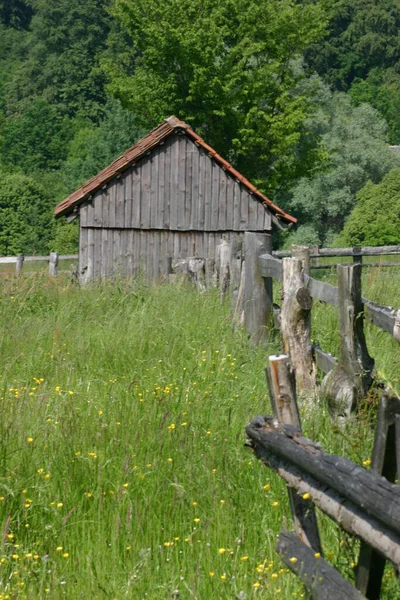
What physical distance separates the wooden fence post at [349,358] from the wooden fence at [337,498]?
2.16 metres

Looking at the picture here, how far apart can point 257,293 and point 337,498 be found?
5917mm

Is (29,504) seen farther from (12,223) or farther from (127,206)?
(12,223)

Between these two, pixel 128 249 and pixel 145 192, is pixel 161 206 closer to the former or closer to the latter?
pixel 145 192

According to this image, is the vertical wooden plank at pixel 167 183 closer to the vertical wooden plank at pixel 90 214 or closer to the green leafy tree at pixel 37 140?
the vertical wooden plank at pixel 90 214

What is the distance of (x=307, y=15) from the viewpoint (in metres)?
38.0

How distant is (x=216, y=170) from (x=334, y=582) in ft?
73.0

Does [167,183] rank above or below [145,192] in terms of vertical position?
above

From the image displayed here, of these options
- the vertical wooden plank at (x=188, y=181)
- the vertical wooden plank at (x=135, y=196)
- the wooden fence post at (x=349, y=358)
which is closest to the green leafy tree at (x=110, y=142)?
the vertical wooden plank at (x=188, y=181)

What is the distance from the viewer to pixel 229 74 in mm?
36156

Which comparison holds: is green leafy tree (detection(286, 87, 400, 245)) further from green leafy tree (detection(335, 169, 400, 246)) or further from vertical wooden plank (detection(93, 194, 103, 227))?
vertical wooden plank (detection(93, 194, 103, 227))

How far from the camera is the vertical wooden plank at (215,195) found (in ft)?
83.1

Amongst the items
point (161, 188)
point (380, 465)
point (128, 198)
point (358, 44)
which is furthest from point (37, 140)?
point (380, 465)

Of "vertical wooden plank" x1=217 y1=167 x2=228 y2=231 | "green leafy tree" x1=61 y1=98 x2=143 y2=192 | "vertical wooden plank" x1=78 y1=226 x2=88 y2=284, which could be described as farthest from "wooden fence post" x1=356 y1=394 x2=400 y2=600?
"green leafy tree" x1=61 y1=98 x2=143 y2=192

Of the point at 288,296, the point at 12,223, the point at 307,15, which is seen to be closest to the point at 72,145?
the point at 12,223
